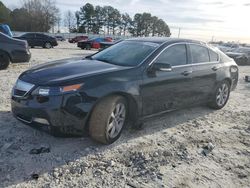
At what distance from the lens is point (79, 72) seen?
4445 mm

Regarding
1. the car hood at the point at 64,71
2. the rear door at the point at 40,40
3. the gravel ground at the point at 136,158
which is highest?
the car hood at the point at 64,71

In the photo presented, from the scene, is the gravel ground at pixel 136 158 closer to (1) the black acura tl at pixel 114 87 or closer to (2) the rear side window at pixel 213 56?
(1) the black acura tl at pixel 114 87

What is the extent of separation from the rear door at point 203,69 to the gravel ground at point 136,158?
737mm

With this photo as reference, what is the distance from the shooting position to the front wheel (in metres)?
6.89

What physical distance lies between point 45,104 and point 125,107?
127 centimetres

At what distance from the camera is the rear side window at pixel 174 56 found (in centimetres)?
537

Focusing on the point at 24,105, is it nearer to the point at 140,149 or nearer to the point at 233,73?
the point at 140,149

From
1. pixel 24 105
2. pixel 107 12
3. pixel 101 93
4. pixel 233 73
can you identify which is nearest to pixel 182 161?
pixel 101 93

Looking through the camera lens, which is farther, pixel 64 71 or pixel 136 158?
pixel 64 71

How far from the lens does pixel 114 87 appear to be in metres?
4.45

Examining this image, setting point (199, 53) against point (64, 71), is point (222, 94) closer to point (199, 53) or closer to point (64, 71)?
point (199, 53)

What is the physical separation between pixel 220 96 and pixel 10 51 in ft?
23.9

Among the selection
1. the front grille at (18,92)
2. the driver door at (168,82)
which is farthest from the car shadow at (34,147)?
the front grille at (18,92)

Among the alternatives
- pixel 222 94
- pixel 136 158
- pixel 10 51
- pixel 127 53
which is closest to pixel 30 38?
pixel 10 51
